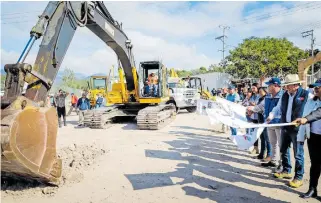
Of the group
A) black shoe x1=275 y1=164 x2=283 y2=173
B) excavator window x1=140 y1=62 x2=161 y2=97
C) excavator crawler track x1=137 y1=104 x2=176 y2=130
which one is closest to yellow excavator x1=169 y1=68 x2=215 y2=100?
excavator window x1=140 y1=62 x2=161 y2=97

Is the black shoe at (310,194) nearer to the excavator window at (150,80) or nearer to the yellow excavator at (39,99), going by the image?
the yellow excavator at (39,99)

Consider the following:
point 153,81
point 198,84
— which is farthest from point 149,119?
point 198,84

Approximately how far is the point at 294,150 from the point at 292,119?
0.54 metres

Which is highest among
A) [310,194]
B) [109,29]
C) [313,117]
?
[109,29]

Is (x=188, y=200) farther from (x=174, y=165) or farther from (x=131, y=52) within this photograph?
(x=131, y=52)

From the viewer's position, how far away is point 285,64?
37.8 m

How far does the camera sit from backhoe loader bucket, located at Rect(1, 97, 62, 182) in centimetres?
354

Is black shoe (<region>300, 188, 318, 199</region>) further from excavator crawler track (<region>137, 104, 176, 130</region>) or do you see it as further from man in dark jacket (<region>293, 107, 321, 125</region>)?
Result: excavator crawler track (<region>137, 104, 176, 130</region>)

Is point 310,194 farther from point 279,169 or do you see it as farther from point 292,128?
point 279,169

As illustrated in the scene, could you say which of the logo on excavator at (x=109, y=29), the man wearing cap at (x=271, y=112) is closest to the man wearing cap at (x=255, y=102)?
the man wearing cap at (x=271, y=112)

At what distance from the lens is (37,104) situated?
14.1 ft

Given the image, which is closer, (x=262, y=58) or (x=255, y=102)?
(x=255, y=102)

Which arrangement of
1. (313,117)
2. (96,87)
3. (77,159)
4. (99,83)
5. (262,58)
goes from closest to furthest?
(313,117) < (77,159) < (96,87) < (99,83) < (262,58)

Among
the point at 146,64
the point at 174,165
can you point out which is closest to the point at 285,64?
the point at 146,64
